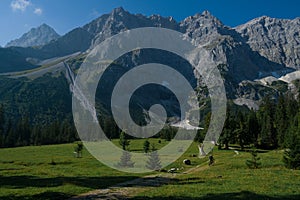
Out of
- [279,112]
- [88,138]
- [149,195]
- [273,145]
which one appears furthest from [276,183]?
[88,138]

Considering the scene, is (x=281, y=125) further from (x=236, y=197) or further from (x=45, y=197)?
(x=45, y=197)

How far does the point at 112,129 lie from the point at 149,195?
490ft

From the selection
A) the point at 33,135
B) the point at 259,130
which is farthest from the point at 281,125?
the point at 33,135

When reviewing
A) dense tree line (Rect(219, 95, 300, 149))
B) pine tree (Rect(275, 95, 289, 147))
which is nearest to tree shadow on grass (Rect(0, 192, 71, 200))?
dense tree line (Rect(219, 95, 300, 149))

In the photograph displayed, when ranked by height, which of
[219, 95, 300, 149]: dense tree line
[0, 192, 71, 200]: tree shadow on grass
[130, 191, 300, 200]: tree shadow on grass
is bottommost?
[0, 192, 71, 200]: tree shadow on grass

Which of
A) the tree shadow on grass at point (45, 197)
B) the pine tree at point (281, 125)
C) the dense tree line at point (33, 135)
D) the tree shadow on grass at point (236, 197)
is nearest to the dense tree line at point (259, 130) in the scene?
the pine tree at point (281, 125)

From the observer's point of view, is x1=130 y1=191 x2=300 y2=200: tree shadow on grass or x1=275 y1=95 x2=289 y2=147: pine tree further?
x1=275 y1=95 x2=289 y2=147: pine tree

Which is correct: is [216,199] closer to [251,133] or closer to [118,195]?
[118,195]

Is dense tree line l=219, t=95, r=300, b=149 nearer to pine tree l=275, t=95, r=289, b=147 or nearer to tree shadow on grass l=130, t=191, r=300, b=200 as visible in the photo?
pine tree l=275, t=95, r=289, b=147

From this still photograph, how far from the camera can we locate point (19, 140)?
472ft

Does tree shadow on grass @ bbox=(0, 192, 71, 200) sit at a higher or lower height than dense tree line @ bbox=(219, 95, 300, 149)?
lower

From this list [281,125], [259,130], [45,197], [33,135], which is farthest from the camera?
[33,135]

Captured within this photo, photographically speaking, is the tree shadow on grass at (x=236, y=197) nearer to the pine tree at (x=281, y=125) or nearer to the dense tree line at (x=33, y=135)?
the pine tree at (x=281, y=125)

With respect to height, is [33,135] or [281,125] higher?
[281,125]
